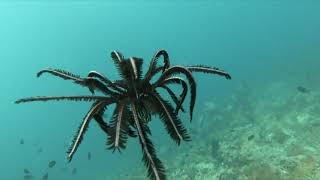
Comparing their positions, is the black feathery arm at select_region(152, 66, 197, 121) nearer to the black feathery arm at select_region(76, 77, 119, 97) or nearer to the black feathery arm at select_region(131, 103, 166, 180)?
the black feathery arm at select_region(76, 77, 119, 97)

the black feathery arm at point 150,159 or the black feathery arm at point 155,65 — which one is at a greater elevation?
the black feathery arm at point 155,65

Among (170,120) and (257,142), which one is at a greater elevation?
(170,120)

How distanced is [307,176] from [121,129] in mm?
16113

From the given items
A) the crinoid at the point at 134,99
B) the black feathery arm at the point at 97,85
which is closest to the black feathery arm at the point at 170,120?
the crinoid at the point at 134,99

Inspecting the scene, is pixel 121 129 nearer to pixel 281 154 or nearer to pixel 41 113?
pixel 281 154

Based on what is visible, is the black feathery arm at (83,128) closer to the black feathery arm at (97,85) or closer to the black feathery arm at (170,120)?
the black feathery arm at (97,85)

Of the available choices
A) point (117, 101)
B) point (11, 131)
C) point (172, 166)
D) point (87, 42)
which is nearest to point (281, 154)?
point (172, 166)

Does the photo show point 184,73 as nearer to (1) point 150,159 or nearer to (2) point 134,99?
(2) point 134,99

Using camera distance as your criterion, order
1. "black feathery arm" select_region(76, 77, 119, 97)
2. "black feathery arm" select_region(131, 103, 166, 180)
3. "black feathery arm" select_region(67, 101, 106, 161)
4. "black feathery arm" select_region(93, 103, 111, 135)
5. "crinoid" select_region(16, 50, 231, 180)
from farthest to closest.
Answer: "black feathery arm" select_region(93, 103, 111, 135)
"black feathery arm" select_region(76, 77, 119, 97)
"crinoid" select_region(16, 50, 231, 180)
"black feathery arm" select_region(67, 101, 106, 161)
"black feathery arm" select_region(131, 103, 166, 180)

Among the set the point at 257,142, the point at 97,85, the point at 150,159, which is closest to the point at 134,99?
the point at 97,85

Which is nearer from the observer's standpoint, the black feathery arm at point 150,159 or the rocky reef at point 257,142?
the black feathery arm at point 150,159

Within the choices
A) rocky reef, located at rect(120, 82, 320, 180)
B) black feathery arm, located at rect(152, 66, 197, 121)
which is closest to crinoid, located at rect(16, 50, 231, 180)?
black feathery arm, located at rect(152, 66, 197, 121)

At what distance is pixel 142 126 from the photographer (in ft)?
23.1

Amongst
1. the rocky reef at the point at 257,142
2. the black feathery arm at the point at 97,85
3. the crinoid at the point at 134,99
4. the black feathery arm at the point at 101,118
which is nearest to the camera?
the crinoid at the point at 134,99
